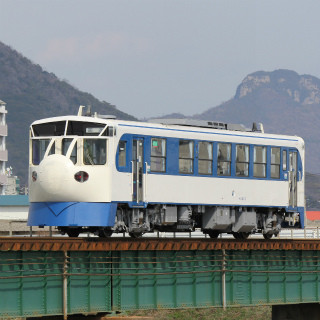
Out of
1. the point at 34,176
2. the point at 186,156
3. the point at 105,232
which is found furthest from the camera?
the point at 186,156

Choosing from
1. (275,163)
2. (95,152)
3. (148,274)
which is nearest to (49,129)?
(95,152)

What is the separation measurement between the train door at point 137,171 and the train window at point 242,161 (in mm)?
5369

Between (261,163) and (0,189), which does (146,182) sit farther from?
(0,189)

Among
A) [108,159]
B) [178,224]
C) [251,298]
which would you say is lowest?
[251,298]

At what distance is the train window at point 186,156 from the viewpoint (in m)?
36.4

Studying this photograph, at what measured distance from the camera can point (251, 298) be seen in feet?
120

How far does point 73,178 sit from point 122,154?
1.86 meters

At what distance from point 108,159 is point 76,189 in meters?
1.43

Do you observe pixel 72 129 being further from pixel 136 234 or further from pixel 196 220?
pixel 196 220

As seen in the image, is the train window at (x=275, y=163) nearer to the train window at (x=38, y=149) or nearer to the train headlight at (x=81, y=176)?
the train headlight at (x=81, y=176)

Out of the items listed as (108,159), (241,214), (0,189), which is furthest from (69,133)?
(0,189)

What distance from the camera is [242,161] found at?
39.0m

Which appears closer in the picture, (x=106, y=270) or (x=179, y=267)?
(x=106, y=270)

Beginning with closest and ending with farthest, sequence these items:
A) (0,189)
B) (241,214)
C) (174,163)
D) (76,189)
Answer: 1. (76,189)
2. (174,163)
3. (241,214)
4. (0,189)
